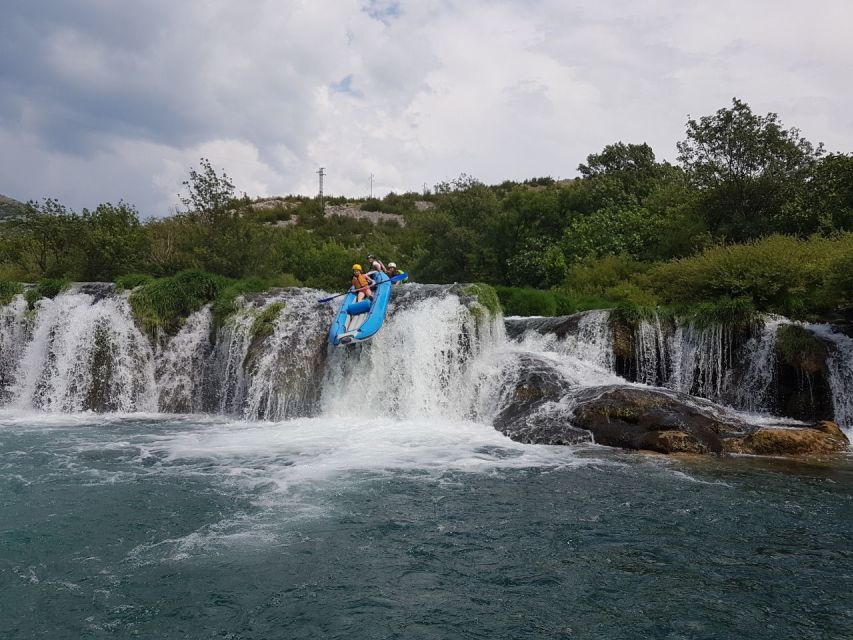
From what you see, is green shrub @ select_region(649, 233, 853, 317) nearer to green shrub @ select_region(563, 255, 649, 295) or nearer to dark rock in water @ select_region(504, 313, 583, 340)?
dark rock in water @ select_region(504, 313, 583, 340)

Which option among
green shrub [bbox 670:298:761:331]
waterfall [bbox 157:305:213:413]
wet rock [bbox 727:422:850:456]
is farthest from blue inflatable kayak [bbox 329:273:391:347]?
wet rock [bbox 727:422:850:456]

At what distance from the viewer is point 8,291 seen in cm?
1648

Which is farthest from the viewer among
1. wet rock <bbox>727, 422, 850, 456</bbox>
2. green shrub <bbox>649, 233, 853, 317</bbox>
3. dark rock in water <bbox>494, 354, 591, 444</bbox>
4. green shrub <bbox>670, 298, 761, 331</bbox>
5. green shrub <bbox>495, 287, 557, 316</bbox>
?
green shrub <bbox>495, 287, 557, 316</bbox>

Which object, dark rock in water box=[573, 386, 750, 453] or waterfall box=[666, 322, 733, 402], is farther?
waterfall box=[666, 322, 733, 402]

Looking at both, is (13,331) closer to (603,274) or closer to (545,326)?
(545,326)

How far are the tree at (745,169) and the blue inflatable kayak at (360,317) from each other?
11.9 meters

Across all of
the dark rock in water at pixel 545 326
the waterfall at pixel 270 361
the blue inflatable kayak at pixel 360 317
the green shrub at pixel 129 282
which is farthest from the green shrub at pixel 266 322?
the dark rock in water at pixel 545 326

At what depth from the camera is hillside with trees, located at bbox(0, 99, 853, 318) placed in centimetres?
1537

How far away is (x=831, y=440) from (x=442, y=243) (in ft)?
62.9

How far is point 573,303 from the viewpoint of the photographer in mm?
18688

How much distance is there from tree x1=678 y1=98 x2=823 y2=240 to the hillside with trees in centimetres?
4

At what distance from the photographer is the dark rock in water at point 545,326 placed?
14836 millimetres

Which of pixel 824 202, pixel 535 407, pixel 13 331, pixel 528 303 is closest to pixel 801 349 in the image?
pixel 535 407

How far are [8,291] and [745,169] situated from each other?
21873 mm
